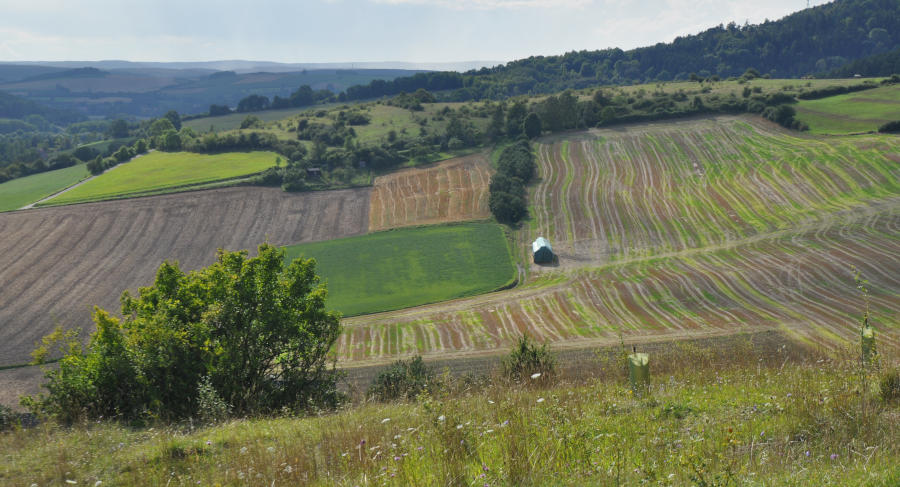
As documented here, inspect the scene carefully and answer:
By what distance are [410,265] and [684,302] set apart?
36506 mm

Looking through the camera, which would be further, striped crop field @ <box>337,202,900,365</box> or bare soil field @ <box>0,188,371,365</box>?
bare soil field @ <box>0,188,371,365</box>

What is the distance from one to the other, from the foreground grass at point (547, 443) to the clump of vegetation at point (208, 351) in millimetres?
4199

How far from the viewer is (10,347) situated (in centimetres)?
5950

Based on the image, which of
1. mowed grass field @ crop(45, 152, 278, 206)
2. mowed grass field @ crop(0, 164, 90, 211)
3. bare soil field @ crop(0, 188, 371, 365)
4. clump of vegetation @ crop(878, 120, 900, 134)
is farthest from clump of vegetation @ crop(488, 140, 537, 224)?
mowed grass field @ crop(0, 164, 90, 211)

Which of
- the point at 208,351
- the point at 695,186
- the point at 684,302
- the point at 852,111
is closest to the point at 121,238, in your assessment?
the point at 208,351

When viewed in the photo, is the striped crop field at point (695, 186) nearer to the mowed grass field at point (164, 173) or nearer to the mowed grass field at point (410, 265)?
the mowed grass field at point (410, 265)

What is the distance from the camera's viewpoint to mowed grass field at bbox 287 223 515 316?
7031 cm

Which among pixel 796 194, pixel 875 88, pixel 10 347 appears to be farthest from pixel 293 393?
pixel 875 88

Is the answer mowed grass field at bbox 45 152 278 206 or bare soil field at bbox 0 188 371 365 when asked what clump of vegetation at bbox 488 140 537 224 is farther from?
mowed grass field at bbox 45 152 278 206

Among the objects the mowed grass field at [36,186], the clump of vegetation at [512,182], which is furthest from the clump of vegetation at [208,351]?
the mowed grass field at [36,186]

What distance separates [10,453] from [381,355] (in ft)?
139

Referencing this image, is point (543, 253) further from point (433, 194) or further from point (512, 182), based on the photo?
point (433, 194)

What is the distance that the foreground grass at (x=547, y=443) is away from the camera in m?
8.09

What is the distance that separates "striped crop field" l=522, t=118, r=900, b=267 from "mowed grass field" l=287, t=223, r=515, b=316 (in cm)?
939
